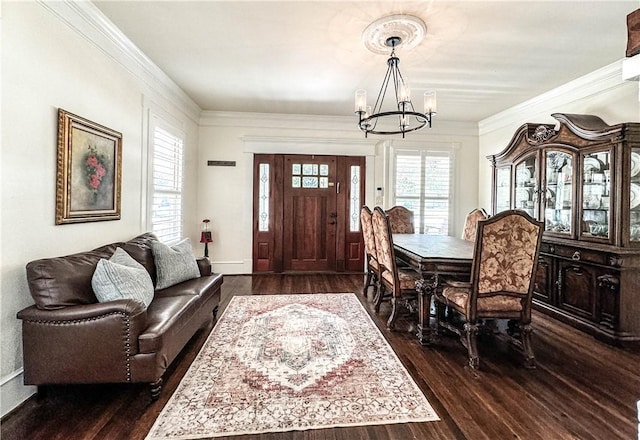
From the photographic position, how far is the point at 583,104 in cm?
377

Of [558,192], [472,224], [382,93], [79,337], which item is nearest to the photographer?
[79,337]

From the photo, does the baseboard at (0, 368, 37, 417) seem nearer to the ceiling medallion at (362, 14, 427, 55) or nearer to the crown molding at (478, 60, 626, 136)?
the ceiling medallion at (362, 14, 427, 55)

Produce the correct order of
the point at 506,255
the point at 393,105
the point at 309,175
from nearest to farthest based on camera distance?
the point at 506,255 < the point at 393,105 < the point at 309,175

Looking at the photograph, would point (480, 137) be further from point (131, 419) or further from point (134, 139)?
point (131, 419)

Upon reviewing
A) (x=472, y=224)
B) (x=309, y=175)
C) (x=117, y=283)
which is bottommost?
(x=117, y=283)

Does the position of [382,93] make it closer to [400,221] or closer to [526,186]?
[400,221]

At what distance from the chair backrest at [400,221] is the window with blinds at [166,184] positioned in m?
3.14

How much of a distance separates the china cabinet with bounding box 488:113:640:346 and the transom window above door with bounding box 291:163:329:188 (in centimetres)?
287

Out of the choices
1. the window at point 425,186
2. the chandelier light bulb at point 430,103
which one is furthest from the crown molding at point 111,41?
the window at point 425,186

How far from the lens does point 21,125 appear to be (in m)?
1.89

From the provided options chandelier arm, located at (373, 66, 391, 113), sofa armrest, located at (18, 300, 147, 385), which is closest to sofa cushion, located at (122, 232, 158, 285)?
sofa armrest, located at (18, 300, 147, 385)

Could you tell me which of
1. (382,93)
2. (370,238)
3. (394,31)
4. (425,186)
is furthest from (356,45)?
(425,186)

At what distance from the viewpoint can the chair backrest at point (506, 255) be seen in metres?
2.28

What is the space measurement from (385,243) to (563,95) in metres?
3.21
